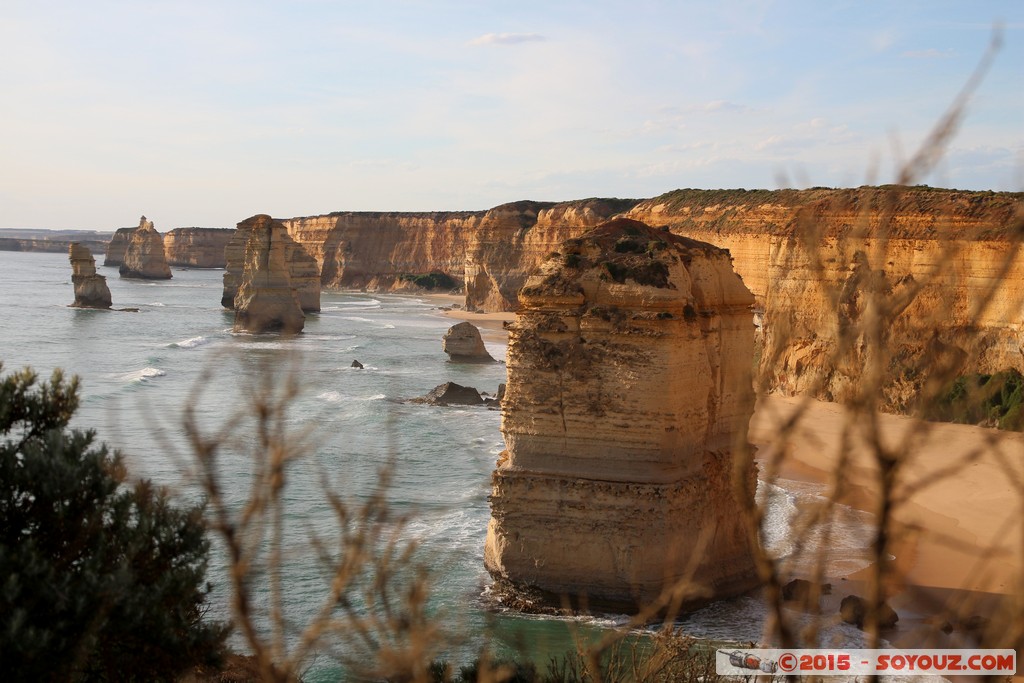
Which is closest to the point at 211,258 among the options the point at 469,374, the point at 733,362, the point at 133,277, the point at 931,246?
the point at 133,277

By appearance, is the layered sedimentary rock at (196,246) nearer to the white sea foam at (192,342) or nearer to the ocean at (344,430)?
the ocean at (344,430)

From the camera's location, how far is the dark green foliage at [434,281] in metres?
111

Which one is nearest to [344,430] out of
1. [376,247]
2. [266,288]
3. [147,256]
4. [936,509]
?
[936,509]

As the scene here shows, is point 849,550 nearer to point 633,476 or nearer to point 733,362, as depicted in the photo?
point 733,362

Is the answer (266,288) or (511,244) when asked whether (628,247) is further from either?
(511,244)

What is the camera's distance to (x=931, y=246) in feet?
98.9

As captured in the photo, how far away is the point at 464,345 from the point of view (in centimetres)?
4706

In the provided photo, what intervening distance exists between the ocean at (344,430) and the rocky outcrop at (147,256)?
1885 inches

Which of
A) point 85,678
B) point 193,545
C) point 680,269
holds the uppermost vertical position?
point 680,269

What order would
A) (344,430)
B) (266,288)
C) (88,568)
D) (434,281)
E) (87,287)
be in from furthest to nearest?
(434,281)
(87,287)
(266,288)
(344,430)
(88,568)

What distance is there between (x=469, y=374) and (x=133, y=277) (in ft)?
304

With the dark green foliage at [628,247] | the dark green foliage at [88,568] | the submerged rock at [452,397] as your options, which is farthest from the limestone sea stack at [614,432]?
the submerged rock at [452,397]

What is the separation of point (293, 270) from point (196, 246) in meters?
86.9

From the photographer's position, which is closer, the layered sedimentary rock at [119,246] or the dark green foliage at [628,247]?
the dark green foliage at [628,247]
